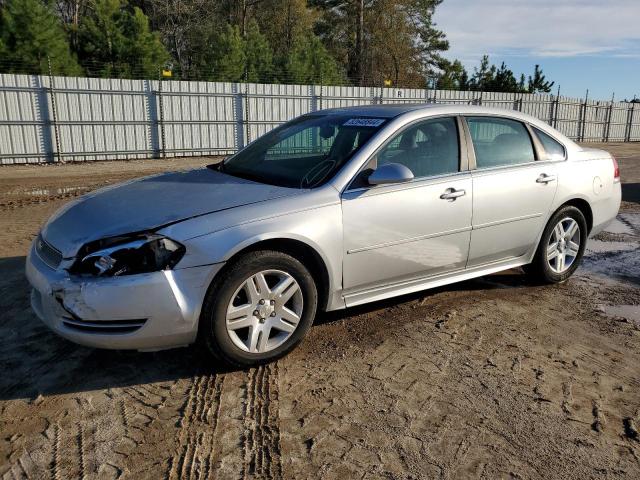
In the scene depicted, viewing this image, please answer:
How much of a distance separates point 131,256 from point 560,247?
379cm

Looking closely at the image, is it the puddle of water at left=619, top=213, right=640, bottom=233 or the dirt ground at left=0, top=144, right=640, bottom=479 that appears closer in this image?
the dirt ground at left=0, top=144, right=640, bottom=479

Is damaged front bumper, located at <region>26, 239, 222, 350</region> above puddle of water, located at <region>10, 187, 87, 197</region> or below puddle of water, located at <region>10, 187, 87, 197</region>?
above

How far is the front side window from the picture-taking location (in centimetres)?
395

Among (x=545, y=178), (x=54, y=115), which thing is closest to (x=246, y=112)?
(x=54, y=115)

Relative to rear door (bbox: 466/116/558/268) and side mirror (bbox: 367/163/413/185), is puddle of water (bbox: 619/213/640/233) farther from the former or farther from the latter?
side mirror (bbox: 367/163/413/185)

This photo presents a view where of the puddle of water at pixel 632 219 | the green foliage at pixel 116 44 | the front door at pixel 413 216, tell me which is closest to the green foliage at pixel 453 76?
the green foliage at pixel 116 44

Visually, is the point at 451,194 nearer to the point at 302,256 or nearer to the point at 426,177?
the point at 426,177

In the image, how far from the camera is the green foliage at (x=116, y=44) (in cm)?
1975

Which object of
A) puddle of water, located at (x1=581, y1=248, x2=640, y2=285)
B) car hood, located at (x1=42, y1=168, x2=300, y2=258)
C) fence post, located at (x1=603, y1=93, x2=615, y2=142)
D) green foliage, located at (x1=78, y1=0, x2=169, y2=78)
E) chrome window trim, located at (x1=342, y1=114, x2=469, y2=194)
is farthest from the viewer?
fence post, located at (x1=603, y1=93, x2=615, y2=142)

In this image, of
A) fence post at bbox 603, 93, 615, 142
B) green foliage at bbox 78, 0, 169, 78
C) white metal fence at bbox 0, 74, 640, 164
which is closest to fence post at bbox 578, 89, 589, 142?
fence post at bbox 603, 93, 615, 142

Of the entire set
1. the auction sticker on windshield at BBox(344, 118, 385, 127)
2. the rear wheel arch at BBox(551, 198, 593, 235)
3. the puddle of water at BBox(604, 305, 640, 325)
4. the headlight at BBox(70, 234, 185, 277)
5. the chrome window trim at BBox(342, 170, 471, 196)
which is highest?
the auction sticker on windshield at BBox(344, 118, 385, 127)

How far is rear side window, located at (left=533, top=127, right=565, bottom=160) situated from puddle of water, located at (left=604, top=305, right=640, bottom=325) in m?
1.35

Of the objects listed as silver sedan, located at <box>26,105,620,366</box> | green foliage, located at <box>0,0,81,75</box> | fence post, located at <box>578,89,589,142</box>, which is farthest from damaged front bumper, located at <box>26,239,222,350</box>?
fence post, located at <box>578,89,589,142</box>

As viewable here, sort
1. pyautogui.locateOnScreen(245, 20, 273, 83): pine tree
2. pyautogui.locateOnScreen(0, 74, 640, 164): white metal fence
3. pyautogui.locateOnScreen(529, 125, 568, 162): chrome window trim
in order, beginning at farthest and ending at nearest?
pyautogui.locateOnScreen(245, 20, 273, 83): pine tree < pyautogui.locateOnScreen(0, 74, 640, 164): white metal fence < pyautogui.locateOnScreen(529, 125, 568, 162): chrome window trim
